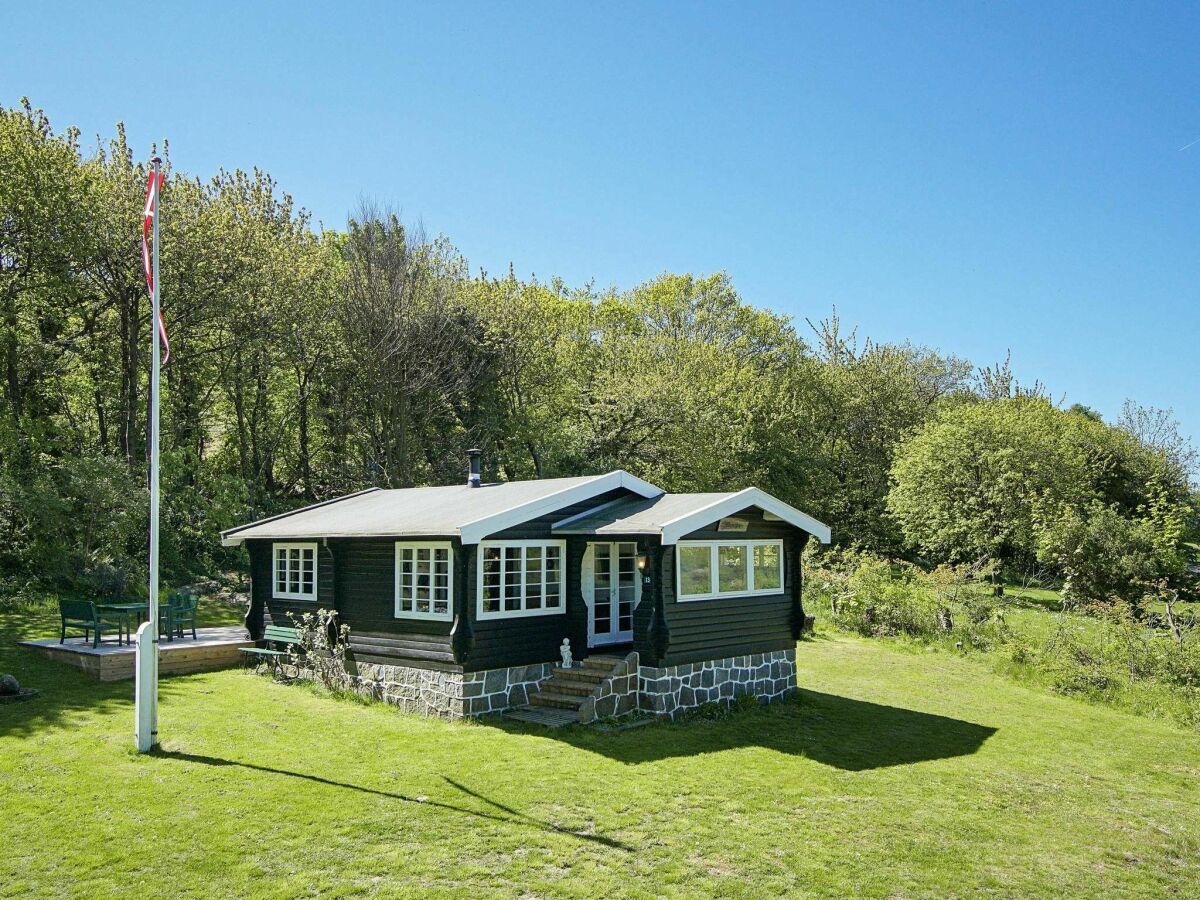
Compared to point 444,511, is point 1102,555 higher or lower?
lower

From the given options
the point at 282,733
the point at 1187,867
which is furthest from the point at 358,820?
the point at 1187,867

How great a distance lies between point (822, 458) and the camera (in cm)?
3588

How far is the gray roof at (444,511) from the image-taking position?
12.6 meters

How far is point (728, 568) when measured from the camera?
558 inches

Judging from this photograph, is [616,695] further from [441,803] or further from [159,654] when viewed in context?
[159,654]

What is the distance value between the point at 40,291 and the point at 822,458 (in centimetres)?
2705

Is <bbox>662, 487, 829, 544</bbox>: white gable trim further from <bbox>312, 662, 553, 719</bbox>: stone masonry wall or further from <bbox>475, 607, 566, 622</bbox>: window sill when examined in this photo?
<bbox>312, 662, 553, 719</bbox>: stone masonry wall

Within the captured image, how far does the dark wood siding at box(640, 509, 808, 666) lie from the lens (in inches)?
520

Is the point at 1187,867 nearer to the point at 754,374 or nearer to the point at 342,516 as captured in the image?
the point at 342,516

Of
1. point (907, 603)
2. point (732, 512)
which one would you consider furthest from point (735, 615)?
point (907, 603)

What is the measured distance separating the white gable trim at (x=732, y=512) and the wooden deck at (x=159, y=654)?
8554 millimetres

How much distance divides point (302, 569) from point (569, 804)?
828cm

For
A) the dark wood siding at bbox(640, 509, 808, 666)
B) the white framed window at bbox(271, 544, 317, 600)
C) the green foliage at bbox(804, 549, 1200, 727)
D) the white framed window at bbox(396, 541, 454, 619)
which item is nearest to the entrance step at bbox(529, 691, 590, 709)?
the dark wood siding at bbox(640, 509, 808, 666)

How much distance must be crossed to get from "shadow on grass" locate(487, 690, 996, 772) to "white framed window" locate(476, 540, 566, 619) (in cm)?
165
